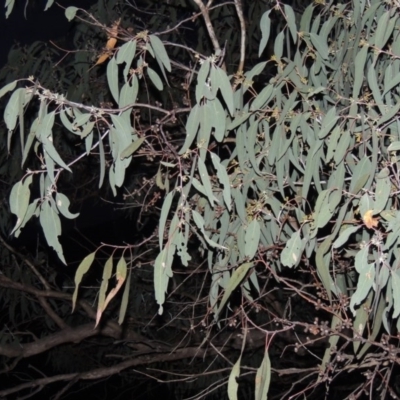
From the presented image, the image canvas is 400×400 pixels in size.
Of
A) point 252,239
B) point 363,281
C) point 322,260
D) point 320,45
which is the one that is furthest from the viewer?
point 320,45

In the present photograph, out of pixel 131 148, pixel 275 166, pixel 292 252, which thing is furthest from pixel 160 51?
pixel 292 252

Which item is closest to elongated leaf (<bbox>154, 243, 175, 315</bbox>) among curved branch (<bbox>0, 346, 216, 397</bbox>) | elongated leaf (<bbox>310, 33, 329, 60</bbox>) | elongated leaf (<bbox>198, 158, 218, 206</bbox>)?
elongated leaf (<bbox>198, 158, 218, 206</bbox>)

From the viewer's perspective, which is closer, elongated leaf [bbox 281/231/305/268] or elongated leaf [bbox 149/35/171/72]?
elongated leaf [bbox 281/231/305/268]

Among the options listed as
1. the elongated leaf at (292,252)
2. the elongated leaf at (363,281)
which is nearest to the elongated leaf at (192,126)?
the elongated leaf at (292,252)

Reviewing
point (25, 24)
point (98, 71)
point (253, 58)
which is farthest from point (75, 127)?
point (25, 24)

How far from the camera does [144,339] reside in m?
3.41

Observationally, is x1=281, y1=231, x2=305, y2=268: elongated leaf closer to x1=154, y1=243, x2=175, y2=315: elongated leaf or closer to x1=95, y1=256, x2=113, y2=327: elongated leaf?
x1=154, y1=243, x2=175, y2=315: elongated leaf

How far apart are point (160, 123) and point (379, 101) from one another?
0.41 meters

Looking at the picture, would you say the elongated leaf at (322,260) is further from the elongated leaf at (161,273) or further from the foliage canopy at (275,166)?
the elongated leaf at (161,273)

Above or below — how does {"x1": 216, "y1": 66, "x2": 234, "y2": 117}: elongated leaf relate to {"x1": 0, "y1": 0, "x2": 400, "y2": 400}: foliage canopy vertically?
above

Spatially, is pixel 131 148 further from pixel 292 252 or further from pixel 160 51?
pixel 292 252

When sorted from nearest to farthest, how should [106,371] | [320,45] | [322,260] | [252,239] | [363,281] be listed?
[363,281] < [322,260] < [252,239] < [320,45] < [106,371]

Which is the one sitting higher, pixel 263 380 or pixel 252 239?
pixel 252 239

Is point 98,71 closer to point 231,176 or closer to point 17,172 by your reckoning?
point 17,172
